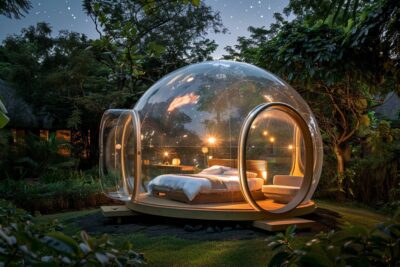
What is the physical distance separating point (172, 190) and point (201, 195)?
0.58 m

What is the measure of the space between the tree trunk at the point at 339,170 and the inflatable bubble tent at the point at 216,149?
8.34 ft

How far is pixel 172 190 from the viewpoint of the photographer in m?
7.16

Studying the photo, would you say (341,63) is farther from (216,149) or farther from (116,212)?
(116,212)

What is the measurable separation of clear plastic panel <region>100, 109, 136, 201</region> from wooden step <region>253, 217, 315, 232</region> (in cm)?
258

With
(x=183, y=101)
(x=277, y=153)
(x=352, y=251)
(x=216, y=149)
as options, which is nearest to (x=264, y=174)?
(x=277, y=153)

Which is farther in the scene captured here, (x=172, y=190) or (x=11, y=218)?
(x=172, y=190)

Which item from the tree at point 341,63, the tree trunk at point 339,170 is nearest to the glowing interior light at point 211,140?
the tree at point 341,63

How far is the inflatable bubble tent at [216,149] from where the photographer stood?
22.5 feet

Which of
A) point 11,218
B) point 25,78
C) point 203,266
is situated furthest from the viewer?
point 25,78

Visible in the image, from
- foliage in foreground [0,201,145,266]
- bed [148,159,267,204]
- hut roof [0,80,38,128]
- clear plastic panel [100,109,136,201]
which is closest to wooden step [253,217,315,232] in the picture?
bed [148,159,267,204]

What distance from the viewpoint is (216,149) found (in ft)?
22.6

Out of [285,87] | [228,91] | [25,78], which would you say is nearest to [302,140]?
[285,87]

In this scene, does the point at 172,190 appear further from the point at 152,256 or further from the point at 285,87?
the point at 285,87

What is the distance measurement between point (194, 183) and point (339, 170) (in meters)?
4.88
